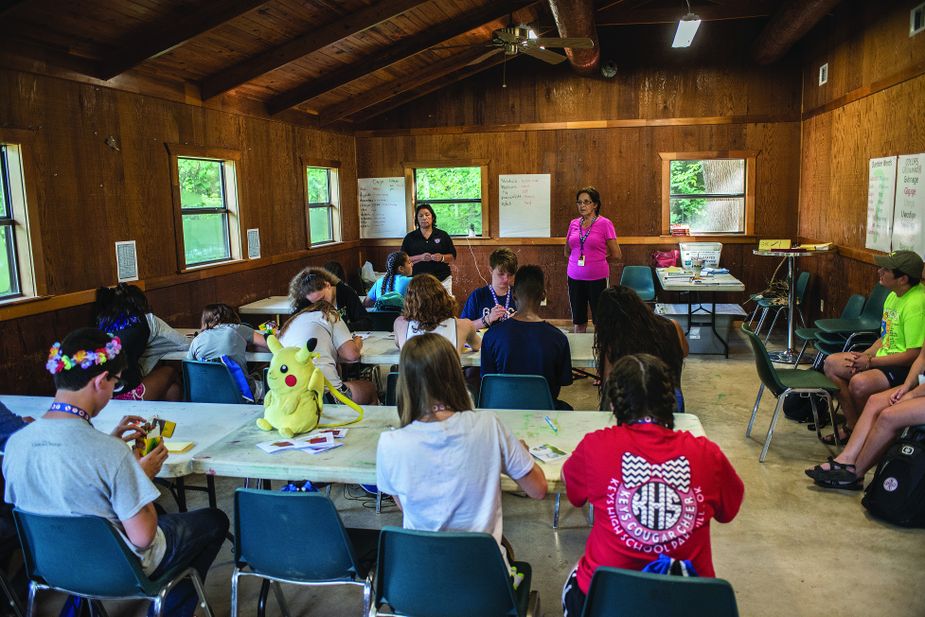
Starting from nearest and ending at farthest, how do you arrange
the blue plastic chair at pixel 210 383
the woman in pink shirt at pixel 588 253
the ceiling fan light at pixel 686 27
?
the blue plastic chair at pixel 210 383 → the ceiling fan light at pixel 686 27 → the woman in pink shirt at pixel 588 253

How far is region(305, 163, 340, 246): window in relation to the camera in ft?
28.1

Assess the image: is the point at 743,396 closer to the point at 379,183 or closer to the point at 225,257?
the point at 225,257

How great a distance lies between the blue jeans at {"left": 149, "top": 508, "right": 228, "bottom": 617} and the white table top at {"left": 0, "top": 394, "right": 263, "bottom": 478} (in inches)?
8.1

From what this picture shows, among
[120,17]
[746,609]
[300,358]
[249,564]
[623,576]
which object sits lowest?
[746,609]

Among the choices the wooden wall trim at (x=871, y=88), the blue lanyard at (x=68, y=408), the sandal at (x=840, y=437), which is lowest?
the sandal at (x=840, y=437)

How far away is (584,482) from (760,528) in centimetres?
201

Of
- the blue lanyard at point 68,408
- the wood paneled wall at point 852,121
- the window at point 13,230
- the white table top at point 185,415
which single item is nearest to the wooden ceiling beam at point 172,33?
the window at point 13,230

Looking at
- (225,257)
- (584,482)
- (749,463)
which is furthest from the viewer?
(225,257)

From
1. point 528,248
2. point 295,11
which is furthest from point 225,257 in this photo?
point 528,248

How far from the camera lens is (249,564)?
240 cm

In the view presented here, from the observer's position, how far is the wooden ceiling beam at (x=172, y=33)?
4.85 meters

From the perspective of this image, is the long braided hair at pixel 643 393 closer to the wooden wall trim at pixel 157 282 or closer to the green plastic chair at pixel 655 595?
the green plastic chair at pixel 655 595

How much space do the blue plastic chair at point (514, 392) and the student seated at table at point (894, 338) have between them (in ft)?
7.03

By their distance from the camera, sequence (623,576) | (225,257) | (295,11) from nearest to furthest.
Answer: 1. (623,576)
2. (295,11)
3. (225,257)
